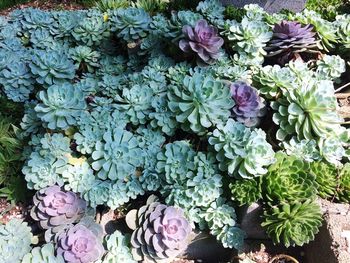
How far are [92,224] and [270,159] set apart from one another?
721mm

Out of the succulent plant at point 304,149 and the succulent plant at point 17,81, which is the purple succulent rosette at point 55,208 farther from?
the succulent plant at point 304,149

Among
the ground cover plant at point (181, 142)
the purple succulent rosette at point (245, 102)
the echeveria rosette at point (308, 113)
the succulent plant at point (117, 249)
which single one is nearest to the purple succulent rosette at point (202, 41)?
the ground cover plant at point (181, 142)

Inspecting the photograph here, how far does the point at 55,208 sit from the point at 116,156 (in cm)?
30

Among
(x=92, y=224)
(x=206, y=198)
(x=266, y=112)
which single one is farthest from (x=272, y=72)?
(x=92, y=224)

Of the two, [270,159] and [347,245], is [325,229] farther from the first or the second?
[270,159]

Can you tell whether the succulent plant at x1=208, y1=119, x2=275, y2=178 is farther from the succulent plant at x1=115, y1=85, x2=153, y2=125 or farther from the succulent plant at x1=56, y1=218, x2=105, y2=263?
the succulent plant at x1=56, y1=218, x2=105, y2=263

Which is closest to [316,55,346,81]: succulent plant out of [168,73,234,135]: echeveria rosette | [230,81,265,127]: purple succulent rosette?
[230,81,265,127]: purple succulent rosette

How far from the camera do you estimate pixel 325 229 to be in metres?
1.67

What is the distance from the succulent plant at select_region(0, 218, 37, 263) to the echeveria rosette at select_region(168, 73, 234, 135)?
28.5 inches

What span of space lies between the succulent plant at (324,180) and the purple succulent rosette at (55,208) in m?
0.92

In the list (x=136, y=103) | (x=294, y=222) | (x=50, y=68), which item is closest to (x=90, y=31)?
(x=50, y=68)

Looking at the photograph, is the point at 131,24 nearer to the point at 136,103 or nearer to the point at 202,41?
the point at 202,41

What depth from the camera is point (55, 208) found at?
5.65ft

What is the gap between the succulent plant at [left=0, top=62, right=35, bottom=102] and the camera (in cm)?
214
